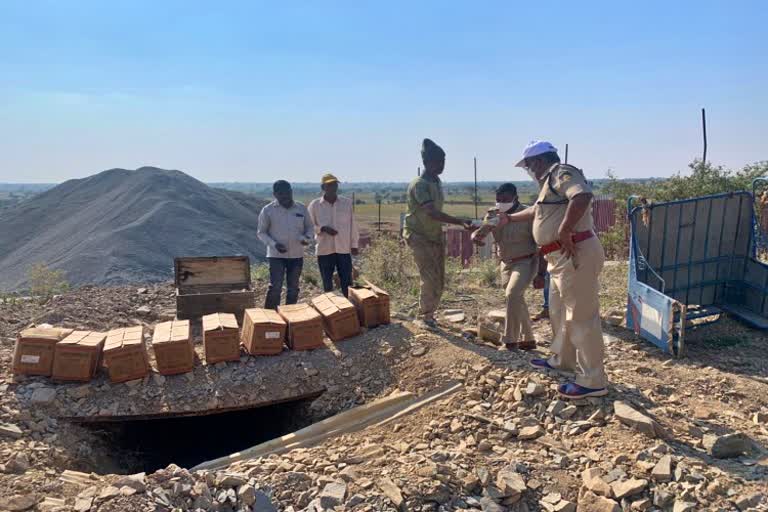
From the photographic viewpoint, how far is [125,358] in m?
4.60

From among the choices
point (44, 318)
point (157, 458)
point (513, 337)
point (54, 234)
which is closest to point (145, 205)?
point (54, 234)

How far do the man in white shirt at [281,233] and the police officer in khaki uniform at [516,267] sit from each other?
7.42ft

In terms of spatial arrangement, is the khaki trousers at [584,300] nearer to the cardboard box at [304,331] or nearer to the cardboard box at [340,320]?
the cardboard box at [340,320]

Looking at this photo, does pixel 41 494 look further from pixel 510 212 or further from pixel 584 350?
pixel 510 212

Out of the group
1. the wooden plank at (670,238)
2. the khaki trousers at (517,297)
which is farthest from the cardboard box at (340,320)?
the wooden plank at (670,238)

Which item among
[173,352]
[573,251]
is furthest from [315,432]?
[573,251]

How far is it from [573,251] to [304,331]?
8.53 feet

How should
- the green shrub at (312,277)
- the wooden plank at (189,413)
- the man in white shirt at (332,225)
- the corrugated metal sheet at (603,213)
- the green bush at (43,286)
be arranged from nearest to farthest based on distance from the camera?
the wooden plank at (189,413) → the man in white shirt at (332,225) → the green bush at (43,286) → the green shrub at (312,277) → the corrugated metal sheet at (603,213)

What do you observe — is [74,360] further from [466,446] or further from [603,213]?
[603,213]

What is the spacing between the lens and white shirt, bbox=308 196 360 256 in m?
6.20

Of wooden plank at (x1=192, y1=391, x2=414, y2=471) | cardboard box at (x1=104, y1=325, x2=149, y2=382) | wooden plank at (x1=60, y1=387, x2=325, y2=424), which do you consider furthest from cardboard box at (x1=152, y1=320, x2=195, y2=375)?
wooden plank at (x1=192, y1=391, x2=414, y2=471)

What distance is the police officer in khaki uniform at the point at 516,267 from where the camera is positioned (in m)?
4.52

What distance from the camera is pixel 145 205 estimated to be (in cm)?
1969

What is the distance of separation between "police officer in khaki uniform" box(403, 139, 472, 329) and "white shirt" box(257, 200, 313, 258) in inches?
56.7
